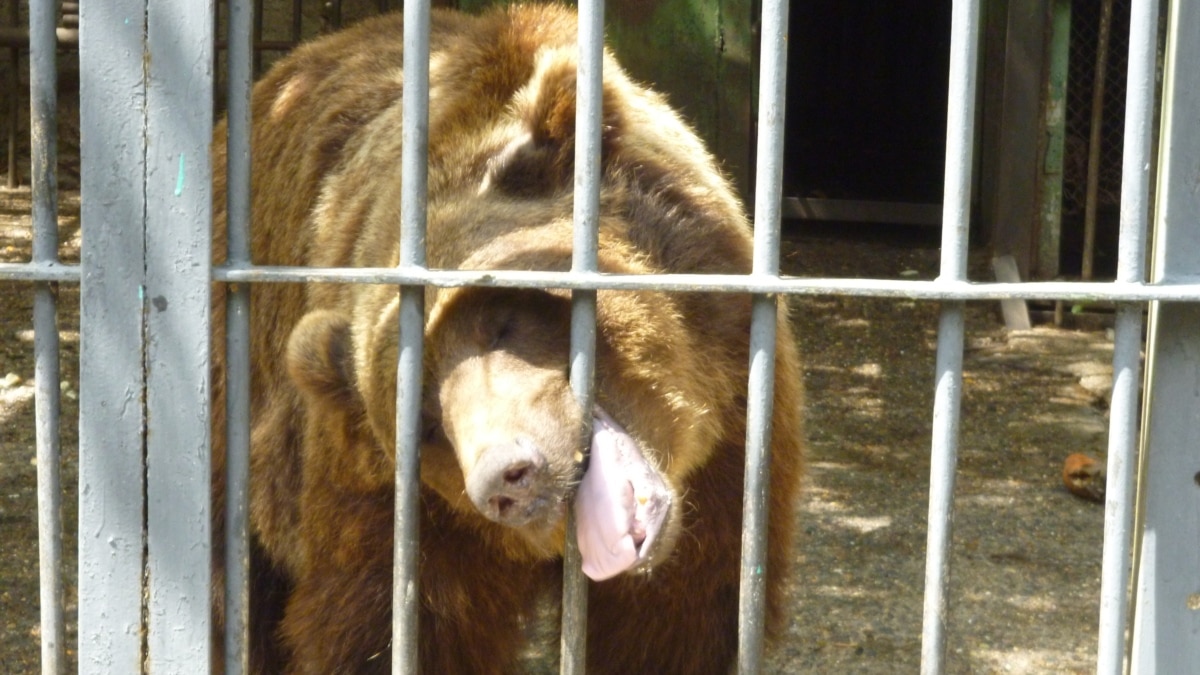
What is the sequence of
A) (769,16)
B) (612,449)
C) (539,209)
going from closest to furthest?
1. (769,16)
2. (612,449)
3. (539,209)

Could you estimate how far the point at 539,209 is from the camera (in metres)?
3.21

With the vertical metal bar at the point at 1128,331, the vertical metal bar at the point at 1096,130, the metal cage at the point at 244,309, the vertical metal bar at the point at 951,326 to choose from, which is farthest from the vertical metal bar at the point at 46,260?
the vertical metal bar at the point at 1096,130

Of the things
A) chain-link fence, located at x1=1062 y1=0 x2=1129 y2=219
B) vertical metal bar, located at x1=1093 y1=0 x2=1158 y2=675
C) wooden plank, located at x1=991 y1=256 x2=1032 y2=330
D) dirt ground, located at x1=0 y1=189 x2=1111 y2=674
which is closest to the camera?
vertical metal bar, located at x1=1093 y1=0 x2=1158 y2=675

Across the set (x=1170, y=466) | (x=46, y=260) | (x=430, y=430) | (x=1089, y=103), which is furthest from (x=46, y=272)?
(x=1089, y=103)

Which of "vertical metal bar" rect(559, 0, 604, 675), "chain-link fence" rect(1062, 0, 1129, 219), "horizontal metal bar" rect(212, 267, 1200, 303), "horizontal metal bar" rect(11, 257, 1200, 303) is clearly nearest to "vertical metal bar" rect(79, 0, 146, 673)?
"horizontal metal bar" rect(11, 257, 1200, 303)

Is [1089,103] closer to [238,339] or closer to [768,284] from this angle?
[768,284]

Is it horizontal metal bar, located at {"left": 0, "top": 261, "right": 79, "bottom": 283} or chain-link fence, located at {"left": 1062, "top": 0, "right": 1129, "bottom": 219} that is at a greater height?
chain-link fence, located at {"left": 1062, "top": 0, "right": 1129, "bottom": 219}

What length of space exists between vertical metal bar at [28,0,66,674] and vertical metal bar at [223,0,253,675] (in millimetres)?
305

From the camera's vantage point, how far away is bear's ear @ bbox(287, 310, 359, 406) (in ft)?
10.4

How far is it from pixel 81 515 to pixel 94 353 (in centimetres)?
30

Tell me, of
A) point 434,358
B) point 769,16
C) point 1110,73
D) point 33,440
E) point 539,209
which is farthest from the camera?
point 1110,73

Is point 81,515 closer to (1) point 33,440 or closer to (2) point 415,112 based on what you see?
(2) point 415,112

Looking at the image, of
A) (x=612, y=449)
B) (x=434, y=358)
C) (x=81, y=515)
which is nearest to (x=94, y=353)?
(x=81, y=515)

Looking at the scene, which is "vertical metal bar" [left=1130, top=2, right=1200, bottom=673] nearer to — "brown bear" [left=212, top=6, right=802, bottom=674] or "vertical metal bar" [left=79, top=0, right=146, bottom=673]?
"brown bear" [left=212, top=6, right=802, bottom=674]
